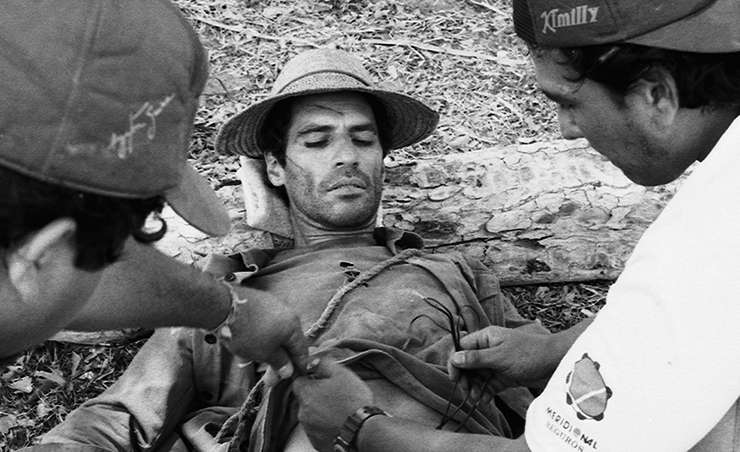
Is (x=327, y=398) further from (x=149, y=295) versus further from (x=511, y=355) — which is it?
(x=149, y=295)

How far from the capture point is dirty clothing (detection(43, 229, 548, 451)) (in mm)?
3699

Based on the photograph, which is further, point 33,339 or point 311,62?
point 311,62

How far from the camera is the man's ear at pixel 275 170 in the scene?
4.88 metres

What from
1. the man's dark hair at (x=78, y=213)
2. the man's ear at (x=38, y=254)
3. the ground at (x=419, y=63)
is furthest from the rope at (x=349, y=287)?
the man's ear at (x=38, y=254)

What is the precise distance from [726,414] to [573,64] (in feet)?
3.19

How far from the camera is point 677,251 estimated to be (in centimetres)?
215

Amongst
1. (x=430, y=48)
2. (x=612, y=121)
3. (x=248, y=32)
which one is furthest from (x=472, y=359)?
(x=248, y=32)

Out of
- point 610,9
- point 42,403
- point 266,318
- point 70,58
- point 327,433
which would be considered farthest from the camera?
point 42,403

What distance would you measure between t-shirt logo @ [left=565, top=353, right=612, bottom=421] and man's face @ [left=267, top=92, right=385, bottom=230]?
238 cm

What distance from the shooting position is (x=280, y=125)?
4898 mm

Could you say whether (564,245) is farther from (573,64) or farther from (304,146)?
(573,64)

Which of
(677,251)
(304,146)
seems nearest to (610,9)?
(677,251)

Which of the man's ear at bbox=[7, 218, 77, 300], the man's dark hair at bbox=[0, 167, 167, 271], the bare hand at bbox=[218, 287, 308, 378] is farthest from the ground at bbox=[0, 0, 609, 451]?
the man's ear at bbox=[7, 218, 77, 300]

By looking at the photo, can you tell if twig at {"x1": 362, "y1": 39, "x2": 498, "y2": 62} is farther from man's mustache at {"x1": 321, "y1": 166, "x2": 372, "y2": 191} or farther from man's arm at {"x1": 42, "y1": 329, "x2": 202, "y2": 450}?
man's arm at {"x1": 42, "y1": 329, "x2": 202, "y2": 450}
